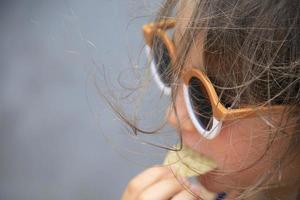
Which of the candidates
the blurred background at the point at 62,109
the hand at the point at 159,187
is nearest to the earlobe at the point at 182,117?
the hand at the point at 159,187

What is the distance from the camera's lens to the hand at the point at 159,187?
90cm

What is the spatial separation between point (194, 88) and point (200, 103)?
0.02m

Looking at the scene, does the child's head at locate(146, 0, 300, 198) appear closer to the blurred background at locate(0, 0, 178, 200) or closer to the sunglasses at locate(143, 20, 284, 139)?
the sunglasses at locate(143, 20, 284, 139)

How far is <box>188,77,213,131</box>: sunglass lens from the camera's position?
28.8 inches

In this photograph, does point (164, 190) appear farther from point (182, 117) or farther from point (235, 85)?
point (235, 85)

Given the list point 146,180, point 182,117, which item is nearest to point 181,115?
point 182,117

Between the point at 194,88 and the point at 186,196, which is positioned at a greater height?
the point at 194,88

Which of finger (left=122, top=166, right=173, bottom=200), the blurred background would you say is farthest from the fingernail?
the blurred background

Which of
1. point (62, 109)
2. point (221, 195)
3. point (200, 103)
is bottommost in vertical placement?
point (221, 195)

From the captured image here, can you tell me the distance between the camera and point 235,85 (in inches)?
27.1

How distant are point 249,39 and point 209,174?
280 millimetres

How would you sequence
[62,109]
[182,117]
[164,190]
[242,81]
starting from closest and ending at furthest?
[242,81] < [182,117] < [164,190] < [62,109]

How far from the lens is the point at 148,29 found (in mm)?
859

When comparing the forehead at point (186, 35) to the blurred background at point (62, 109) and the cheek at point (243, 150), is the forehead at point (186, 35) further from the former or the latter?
the blurred background at point (62, 109)
